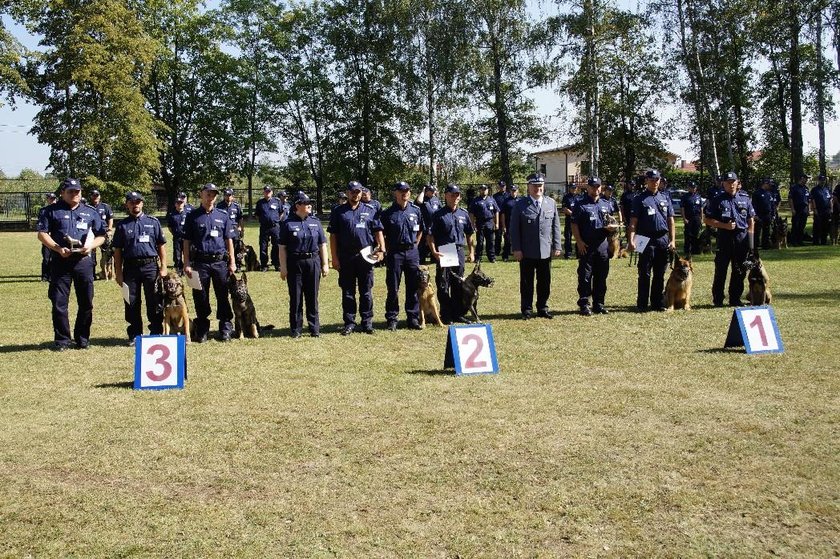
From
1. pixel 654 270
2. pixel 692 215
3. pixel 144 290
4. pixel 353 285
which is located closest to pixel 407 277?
pixel 353 285

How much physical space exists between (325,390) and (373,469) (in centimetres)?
227

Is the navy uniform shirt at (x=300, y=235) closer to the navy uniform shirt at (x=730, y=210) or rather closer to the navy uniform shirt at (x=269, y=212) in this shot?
the navy uniform shirt at (x=730, y=210)

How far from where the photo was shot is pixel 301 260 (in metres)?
10.4

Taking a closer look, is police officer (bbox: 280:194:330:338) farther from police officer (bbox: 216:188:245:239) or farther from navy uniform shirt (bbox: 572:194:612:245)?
police officer (bbox: 216:188:245:239)

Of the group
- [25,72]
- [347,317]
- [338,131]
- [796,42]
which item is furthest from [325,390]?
[338,131]

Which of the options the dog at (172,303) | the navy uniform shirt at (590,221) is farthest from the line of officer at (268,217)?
the navy uniform shirt at (590,221)

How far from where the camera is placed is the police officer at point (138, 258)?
9797 millimetres

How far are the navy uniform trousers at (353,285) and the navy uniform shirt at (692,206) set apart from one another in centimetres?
1138

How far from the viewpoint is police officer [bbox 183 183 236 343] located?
32.8 feet

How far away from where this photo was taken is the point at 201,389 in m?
7.74

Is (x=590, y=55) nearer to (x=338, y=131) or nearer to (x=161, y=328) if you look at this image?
→ (x=338, y=131)

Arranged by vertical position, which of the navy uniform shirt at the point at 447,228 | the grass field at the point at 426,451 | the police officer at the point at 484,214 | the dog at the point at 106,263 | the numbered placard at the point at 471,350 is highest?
the police officer at the point at 484,214

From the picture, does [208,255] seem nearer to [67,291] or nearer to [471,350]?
[67,291]

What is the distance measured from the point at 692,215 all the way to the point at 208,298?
13.5 metres
